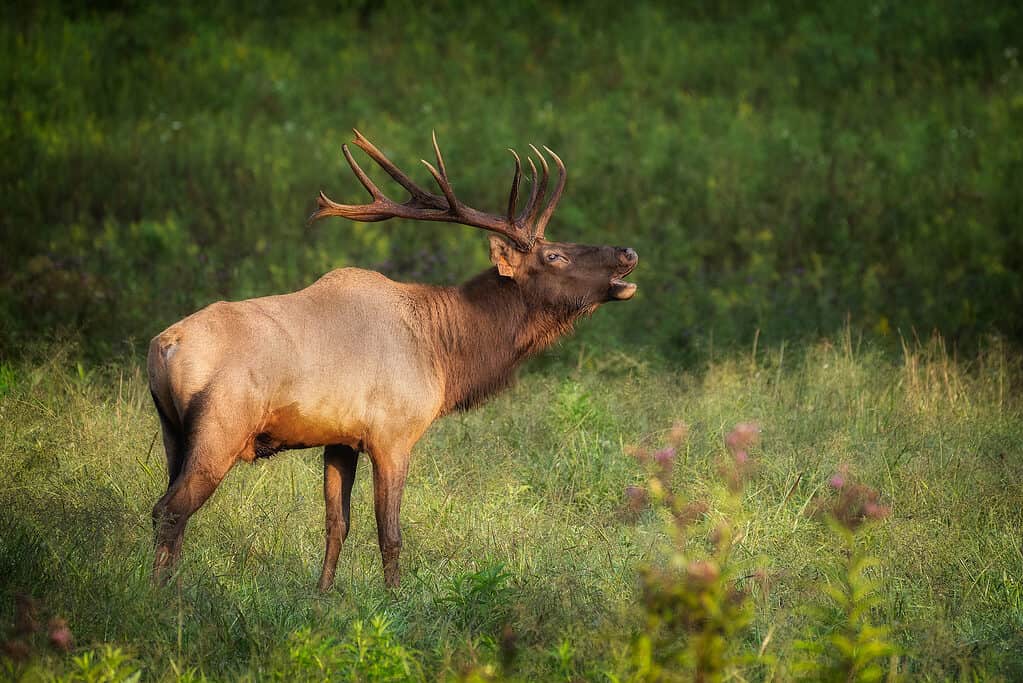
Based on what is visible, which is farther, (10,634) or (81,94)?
(81,94)

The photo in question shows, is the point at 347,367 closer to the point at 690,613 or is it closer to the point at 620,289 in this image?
the point at 620,289

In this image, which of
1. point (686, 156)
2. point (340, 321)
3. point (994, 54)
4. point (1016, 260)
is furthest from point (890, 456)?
point (994, 54)

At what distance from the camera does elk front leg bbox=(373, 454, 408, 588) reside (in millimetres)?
6504

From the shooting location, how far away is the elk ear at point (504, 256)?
7.30 m

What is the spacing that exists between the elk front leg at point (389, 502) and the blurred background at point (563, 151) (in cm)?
461

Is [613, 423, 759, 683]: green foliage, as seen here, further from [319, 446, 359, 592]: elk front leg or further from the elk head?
the elk head

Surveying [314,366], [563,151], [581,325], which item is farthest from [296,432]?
[563,151]

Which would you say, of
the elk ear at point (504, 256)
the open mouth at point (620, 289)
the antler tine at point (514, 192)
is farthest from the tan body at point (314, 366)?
the open mouth at point (620, 289)

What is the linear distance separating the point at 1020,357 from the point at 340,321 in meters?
6.37

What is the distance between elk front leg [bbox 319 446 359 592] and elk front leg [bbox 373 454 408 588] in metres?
0.24

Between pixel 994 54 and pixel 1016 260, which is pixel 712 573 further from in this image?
pixel 994 54

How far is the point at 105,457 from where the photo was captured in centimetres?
757

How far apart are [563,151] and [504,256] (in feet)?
30.8

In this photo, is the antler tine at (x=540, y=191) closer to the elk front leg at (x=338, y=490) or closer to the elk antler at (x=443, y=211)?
the elk antler at (x=443, y=211)
